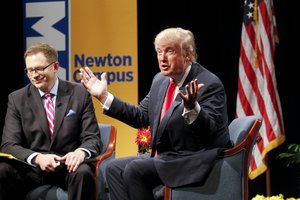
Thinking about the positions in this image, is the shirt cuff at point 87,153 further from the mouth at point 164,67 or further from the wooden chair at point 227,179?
the mouth at point 164,67

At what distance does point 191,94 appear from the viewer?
11.0 feet

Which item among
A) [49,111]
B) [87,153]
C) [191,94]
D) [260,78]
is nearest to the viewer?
[191,94]

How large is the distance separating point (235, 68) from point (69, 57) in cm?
171

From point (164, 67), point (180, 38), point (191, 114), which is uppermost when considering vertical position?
point (180, 38)

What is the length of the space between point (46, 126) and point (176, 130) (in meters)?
1.06

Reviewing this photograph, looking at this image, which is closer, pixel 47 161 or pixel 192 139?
pixel 192 139

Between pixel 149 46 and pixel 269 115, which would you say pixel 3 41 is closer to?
pixel 149 46

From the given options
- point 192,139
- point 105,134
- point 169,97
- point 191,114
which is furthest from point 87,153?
point 191,114

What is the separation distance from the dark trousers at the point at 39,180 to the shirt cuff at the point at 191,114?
0.87 m

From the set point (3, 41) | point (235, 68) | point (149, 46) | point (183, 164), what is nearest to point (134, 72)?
point (149, 46)

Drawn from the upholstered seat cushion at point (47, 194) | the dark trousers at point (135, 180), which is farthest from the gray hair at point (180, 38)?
the upholstered seat cushion at point (47, 194)

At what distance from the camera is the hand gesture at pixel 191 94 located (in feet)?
10.9

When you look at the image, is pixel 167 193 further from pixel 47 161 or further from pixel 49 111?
pixel 49 111

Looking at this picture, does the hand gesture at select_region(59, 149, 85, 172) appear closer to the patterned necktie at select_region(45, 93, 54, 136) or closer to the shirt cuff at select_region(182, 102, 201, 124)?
the patterned necktie at select_region(45, 93, 54, 136)
